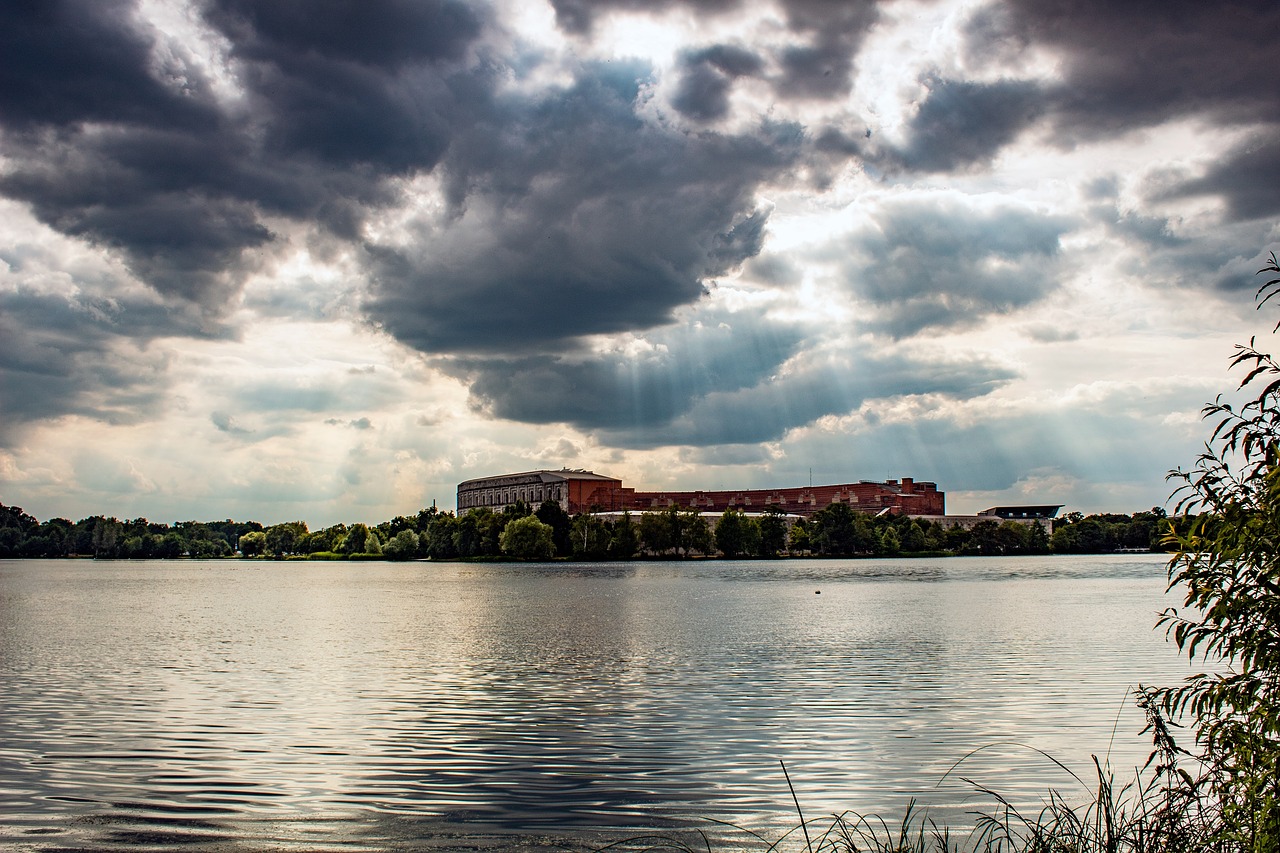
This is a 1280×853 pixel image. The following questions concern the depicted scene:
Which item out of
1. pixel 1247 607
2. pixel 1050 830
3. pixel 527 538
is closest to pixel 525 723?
pixel 1050 830

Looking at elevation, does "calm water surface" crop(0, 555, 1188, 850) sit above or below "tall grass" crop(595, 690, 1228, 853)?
below

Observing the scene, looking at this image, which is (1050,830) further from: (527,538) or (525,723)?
(527,538)

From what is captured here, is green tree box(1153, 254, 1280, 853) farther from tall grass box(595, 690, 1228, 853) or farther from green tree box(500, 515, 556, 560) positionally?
green tree box(500, 515, 556, 560)

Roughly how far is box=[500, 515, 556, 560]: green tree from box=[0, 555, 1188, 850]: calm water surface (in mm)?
142728

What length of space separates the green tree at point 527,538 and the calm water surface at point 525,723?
143m

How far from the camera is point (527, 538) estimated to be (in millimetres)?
195125

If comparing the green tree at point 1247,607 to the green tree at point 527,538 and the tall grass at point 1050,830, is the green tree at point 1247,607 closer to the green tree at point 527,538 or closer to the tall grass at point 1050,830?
the tall grass at point 1050,830

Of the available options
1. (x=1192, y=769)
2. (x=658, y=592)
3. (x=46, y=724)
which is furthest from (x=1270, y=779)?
(x=658, y=592)

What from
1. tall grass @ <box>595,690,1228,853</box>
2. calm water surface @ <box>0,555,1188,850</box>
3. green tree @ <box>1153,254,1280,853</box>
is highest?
green tree @ <box>1153,254,1280,853</box>

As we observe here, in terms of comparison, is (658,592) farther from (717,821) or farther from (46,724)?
(717,821)

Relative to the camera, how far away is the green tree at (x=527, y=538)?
19525cm

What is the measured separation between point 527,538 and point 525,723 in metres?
174

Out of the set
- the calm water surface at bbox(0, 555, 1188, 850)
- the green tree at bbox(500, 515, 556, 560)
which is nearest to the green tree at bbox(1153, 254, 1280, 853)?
the calm water surface at bbox(0, 555, 1188, 850)

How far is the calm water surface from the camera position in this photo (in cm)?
1534
